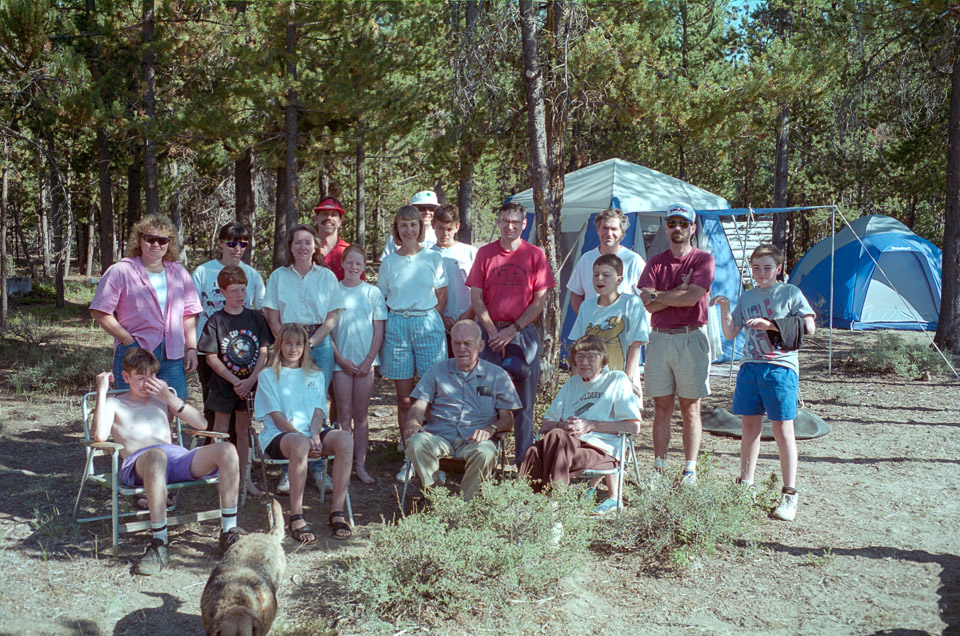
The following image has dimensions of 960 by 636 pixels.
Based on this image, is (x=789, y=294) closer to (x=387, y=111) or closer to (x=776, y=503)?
(x=776, y=503)

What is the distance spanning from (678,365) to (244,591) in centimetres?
268

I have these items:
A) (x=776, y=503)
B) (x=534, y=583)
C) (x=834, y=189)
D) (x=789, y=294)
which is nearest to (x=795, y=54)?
(x=789, y=294)

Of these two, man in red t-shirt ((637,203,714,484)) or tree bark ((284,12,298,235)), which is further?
tree bark ((284,12,298,235))

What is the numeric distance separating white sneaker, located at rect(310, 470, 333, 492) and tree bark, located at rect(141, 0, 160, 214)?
7203 millimetres

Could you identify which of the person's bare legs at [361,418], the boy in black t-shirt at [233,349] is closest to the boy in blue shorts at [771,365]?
the person's bare legs at [361,418]

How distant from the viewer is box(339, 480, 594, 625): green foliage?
2977mm

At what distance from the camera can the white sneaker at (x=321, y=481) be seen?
4.30 m

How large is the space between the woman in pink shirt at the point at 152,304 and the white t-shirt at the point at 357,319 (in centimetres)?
85

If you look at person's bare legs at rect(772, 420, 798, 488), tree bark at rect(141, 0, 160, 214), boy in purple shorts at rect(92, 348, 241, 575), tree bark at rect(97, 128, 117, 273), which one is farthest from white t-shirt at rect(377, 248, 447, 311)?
tree bark at rect(97, 128, 117, 273)

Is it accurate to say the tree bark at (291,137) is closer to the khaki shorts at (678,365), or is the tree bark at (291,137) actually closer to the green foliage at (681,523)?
the khaki shorts at (678,365)

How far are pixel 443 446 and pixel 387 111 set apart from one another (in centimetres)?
928

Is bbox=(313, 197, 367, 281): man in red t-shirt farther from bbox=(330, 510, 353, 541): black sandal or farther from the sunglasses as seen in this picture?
bbox=(330, 510, 353, 541): black sandal

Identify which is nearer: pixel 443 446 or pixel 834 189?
pixel 443 446

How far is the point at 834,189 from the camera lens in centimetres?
2248
